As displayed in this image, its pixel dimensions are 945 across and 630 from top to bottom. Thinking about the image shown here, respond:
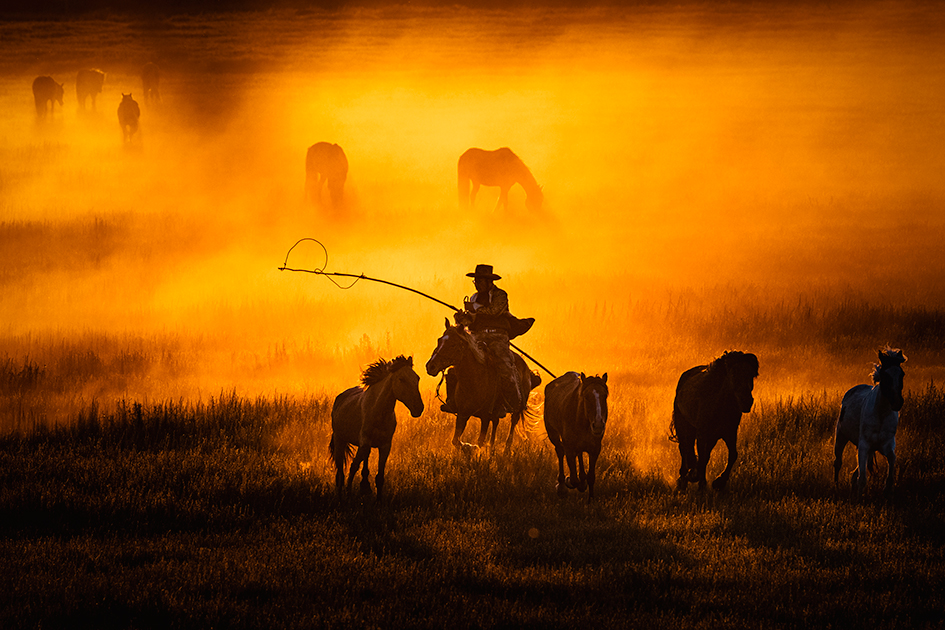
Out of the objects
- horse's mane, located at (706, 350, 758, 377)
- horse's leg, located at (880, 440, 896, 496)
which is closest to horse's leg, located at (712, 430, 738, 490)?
horse's mane, located at (706, 350, 758, 377)

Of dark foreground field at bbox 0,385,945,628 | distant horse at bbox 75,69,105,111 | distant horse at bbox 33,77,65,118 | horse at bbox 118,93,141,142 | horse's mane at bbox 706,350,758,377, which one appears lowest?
dark foreground field at bbox 0,385,945,628

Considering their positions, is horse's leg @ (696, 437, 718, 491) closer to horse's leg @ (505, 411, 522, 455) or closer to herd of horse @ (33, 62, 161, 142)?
horse's leg @ (505, 411, 522, 455)

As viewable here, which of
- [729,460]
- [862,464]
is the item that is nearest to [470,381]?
[729,460]

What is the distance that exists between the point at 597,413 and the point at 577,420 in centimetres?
55

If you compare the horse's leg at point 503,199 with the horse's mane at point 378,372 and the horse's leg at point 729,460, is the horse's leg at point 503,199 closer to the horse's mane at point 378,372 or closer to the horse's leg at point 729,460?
the horse's leg at point 729,460

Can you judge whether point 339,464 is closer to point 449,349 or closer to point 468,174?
point 449,349

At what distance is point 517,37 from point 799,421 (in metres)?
68.5

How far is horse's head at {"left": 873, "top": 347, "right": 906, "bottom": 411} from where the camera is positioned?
35.6 feet

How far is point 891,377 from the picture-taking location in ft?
35.7

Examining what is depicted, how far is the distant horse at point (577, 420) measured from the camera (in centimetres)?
1064

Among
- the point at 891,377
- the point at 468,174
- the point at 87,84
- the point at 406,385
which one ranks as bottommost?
the point at 406,385

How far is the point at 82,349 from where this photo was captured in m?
20.8

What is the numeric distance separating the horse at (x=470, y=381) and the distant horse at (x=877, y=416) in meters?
4.20

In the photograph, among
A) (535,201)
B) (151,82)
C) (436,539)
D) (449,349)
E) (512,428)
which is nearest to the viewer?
(436,539)
